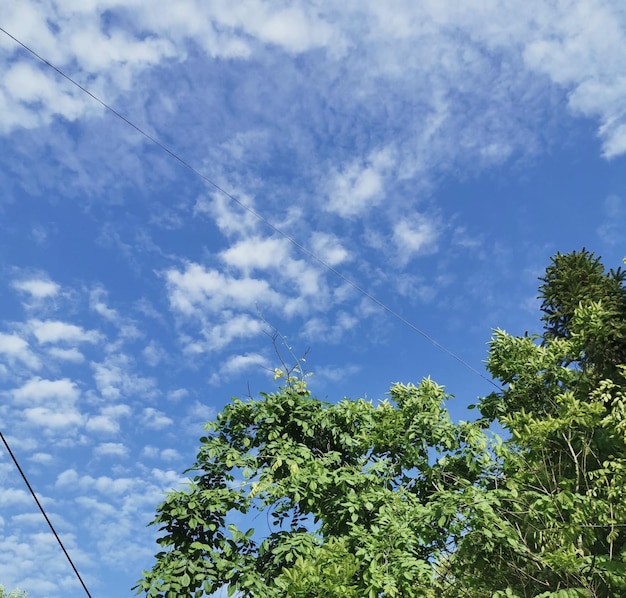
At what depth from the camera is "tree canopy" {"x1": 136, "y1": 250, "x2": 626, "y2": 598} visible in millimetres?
6555

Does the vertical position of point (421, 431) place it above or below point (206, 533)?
above

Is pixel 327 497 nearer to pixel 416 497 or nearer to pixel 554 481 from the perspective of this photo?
pixel 416 497

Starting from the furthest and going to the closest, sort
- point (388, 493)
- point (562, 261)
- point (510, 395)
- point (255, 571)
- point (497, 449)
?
point (562, 261) → point (510, 395) → point (497, 449) → point (388, 493) → point (255, 571)

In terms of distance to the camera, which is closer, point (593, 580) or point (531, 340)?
point (593, 580)

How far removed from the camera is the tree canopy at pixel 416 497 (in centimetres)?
655

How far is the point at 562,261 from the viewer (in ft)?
59.7

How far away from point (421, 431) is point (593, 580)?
2.84 m

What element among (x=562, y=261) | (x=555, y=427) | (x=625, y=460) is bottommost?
(x=625, y=460)

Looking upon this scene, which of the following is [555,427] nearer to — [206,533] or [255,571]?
[255,571]

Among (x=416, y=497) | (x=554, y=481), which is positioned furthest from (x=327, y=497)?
(x=554, y=481)

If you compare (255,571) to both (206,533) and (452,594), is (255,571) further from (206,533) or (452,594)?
(452,594)

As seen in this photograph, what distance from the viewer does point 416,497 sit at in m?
7.39

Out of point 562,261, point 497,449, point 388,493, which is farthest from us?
point 562,261

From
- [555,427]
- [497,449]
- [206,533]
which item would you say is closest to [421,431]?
[497,449]
